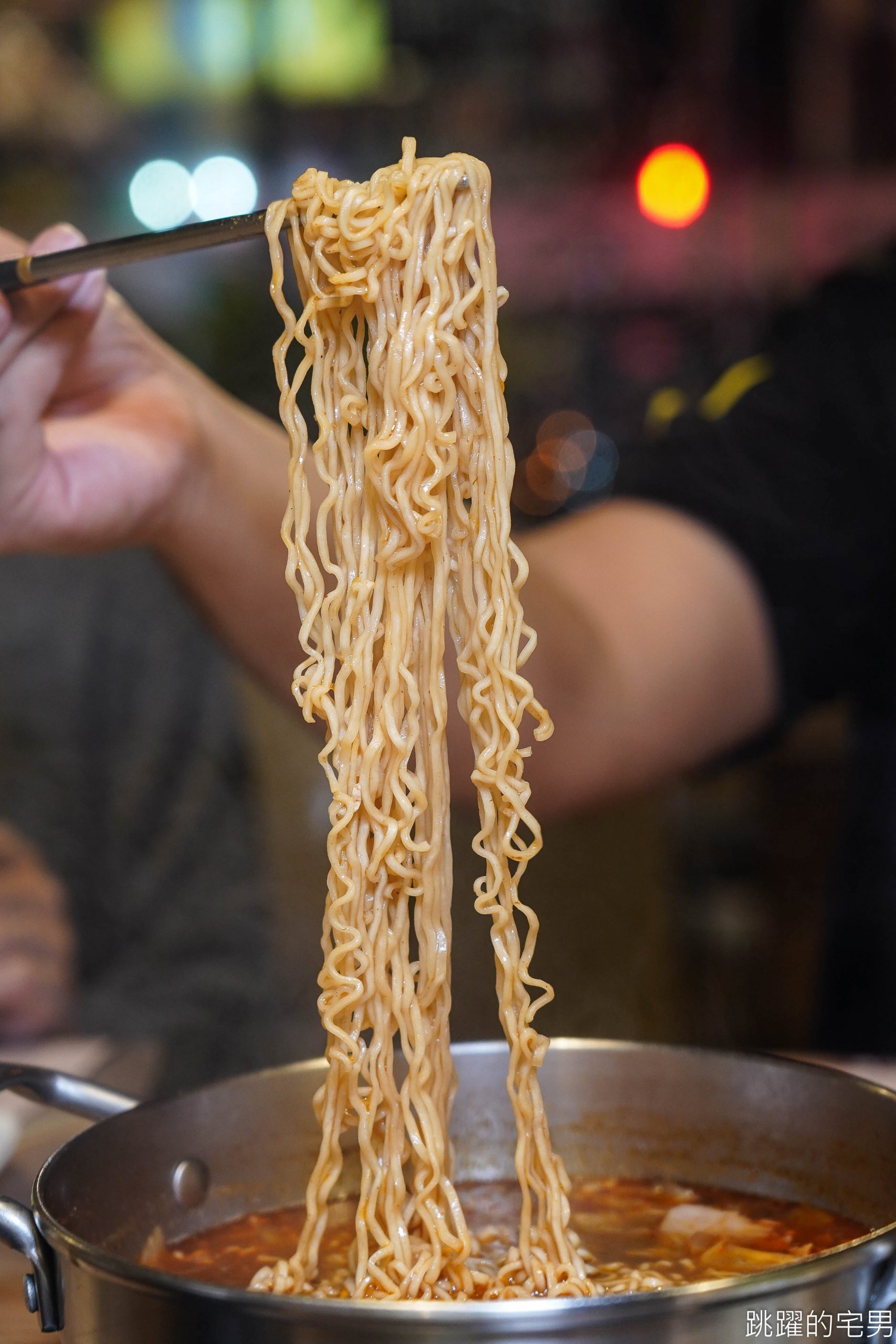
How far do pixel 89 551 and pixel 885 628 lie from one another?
115 cm

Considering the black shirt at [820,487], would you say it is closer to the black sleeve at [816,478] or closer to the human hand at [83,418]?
the black sleeve at [816,478]

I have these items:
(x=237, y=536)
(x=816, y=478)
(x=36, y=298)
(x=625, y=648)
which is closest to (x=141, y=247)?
(x=36, y=298)

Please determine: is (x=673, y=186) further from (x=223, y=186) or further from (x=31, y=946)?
(x=31, y=946)

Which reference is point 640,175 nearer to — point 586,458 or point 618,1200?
point 586,458

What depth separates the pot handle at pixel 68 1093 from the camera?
959 mm

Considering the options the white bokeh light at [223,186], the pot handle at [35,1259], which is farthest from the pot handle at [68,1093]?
the white bokeh light at [223,186]

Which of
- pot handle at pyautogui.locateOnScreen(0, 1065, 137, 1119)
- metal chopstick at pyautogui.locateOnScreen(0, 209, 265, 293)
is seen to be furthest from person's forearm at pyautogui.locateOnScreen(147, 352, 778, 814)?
pot handle at pyautogui.locateOnScreen(0, 1065, 137, 1119)

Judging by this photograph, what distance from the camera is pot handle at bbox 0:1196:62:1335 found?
80cm

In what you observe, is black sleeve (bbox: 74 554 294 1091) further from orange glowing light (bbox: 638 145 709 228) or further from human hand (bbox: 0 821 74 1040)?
orange glowing light (bbox: 638 145 709 228)

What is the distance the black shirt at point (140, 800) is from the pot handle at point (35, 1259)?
1459 millimetres

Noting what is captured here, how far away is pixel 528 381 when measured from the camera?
7.37 ft

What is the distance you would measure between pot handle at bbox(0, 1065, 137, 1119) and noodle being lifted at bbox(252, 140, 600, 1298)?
156mm

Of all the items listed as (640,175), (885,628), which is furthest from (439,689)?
(640,175)

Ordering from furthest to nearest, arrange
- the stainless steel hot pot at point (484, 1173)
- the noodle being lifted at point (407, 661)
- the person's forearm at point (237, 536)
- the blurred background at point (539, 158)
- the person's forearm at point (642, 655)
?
the blurred background at point (539, 158)
the person's forearm at point (642, 655)
the person's forearm at point (237, 536)
the noodle being lifted at point (407, 661)
the stainless steel hot pot at point (484, 1173)
